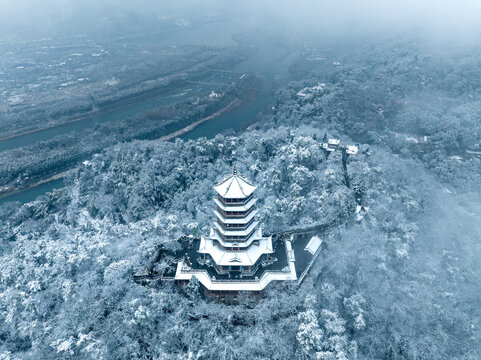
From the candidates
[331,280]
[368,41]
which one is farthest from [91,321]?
[368,41]

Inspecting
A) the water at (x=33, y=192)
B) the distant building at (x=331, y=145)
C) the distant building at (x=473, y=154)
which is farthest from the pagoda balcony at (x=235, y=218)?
the distant building at (x=473, y=154)

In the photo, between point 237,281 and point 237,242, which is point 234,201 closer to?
point 237,242

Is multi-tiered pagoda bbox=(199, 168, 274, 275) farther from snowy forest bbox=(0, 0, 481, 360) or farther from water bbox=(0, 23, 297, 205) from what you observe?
water bbox=(0, 23, 297, 205)

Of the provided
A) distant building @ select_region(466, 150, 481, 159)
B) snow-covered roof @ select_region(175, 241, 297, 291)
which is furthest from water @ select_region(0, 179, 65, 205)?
distant building @ select_region(466, 150, 481, 159)

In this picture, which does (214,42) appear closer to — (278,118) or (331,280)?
(278,118)

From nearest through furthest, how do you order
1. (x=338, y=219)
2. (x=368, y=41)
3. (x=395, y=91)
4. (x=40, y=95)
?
(x=338, y=219) < (x=395, y=91) < (x=40, y=95) < (x=368, y=41)

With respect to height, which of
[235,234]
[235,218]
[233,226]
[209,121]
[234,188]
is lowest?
[209,121]

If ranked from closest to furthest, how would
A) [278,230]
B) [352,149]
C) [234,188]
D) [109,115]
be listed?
[234,188]
[278,230]
[352,149]
[109,115]

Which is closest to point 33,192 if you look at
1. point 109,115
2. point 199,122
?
point 109,115
